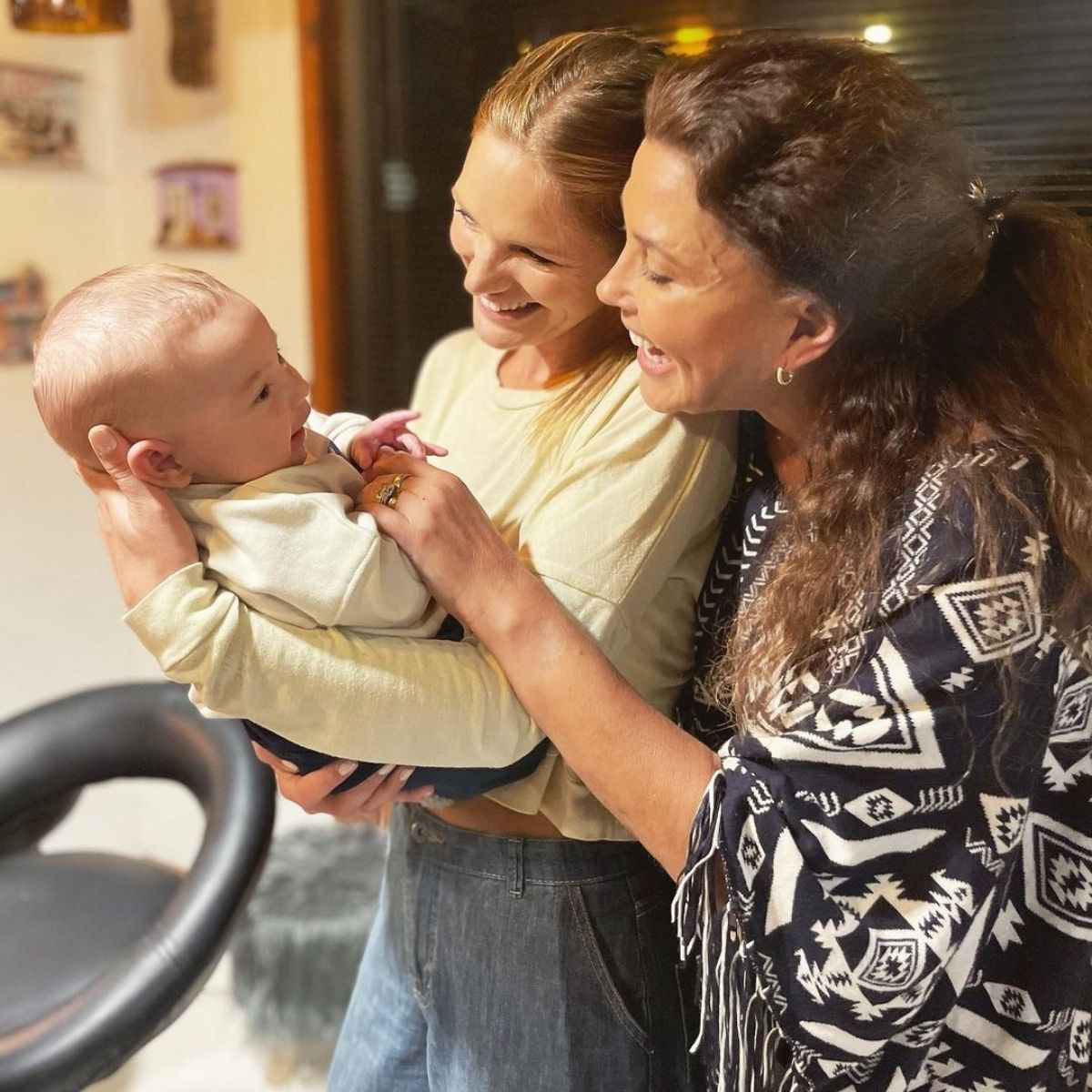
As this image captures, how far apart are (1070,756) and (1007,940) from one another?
0.55 feet

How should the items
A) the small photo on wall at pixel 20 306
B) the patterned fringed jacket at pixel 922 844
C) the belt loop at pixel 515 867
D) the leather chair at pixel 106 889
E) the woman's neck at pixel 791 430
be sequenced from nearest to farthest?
the patterned fringed jacket at pixel 922 844
the woman's neck at pixel 791 430
the belt loop at pixel 515 867
the leather chair at pixel 106 889
the small photo on wall at pixel 20 306

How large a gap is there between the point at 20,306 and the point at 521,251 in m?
1.27

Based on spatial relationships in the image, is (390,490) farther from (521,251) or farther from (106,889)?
(106,889)

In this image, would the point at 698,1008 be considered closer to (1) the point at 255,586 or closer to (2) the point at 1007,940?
(2) the point at 1007,940

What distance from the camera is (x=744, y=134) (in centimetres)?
84

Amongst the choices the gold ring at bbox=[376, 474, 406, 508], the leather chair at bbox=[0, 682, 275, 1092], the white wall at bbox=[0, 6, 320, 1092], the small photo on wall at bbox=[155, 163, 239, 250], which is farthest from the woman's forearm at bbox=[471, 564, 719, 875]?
the small photo on wall at bbox=[155, 163, 239, 250]

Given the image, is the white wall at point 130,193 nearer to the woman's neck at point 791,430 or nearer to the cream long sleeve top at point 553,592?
the cream long sleeve top at point 553,592

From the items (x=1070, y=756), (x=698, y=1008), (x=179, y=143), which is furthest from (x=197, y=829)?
(x=1070, y=756)

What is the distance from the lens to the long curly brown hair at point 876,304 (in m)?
0.84

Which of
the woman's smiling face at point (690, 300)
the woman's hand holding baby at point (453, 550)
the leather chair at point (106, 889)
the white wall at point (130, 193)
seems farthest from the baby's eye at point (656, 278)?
the white wall at point (130, 193)

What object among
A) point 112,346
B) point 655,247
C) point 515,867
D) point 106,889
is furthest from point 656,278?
point 106,889

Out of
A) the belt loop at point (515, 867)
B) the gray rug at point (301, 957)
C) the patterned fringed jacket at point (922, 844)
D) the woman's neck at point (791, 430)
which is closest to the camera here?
the patterned fringed jacket at point (922, 844)

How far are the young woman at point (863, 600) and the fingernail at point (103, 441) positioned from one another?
0.21 metres

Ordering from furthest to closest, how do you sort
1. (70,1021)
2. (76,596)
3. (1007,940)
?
(76,596) → (70,1021) → (1007,940)
